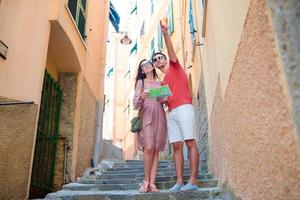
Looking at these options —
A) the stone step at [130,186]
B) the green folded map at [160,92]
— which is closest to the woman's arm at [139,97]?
the green folded map at [160,92]

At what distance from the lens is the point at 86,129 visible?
6566 millimetres

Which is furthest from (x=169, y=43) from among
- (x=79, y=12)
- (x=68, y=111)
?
(x=79, y=12)

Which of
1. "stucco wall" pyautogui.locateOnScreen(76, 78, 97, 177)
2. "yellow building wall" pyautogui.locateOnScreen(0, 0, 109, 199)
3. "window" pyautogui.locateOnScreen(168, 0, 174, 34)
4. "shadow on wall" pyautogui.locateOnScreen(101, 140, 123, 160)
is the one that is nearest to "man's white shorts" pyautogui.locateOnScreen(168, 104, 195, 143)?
"yellow building wall" pyautogui.locateOnScreen(0, 0, 109, 199)

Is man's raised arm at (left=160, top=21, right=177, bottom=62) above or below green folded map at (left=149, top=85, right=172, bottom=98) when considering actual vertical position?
above

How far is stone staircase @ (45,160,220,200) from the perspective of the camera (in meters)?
3.42

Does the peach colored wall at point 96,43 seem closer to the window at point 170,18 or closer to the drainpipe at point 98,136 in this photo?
the drainpipe at point 98,136

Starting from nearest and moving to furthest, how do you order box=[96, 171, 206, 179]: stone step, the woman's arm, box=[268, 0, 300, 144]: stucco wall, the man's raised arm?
box=[268, 0, 300, 144]: stucco wall, the man's raised arm, the woman's arm, box=[96, 171, 206, 179]: stone step

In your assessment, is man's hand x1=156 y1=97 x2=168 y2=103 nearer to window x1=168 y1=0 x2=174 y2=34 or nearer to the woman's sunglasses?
the woman's sunglasses

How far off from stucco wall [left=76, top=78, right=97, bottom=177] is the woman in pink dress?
261 centimetres

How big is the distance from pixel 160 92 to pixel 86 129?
351 cm

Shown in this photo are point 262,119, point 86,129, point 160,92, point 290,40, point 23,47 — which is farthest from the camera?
point 86,129

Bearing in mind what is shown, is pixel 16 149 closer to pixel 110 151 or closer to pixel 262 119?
pixel 262 119

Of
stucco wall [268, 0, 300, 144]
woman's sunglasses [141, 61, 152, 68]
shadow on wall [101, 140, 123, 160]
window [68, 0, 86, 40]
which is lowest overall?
stucco wall [268, 0, 300, 144]

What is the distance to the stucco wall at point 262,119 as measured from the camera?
1168mm
